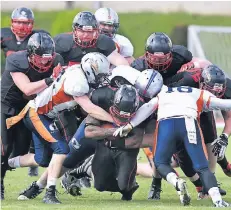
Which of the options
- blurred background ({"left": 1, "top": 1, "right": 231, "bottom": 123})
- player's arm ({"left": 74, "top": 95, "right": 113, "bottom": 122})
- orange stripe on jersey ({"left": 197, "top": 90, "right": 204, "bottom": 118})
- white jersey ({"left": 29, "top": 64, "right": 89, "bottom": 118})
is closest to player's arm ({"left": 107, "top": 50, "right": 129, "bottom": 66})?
white jersey ({"left": 29, "top": 64, "right": 89, "bottom": 118})

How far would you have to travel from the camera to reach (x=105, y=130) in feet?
23.6

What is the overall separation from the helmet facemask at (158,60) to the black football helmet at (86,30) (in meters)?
0.66

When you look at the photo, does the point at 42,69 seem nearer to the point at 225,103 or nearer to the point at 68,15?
the point at 225,103

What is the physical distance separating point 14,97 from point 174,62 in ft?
4.76

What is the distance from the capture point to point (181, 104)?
6.95m

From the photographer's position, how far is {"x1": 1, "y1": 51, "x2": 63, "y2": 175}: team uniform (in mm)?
7605

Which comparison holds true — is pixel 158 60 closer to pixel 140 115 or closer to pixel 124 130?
pixel 140 115

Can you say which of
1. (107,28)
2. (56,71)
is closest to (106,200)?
(56,71)

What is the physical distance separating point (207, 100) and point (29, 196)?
1.71 metres

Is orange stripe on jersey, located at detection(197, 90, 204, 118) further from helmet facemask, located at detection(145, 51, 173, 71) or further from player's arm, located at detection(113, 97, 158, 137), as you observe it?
helmet facemask, located at detection(145, 51, 173, 71)

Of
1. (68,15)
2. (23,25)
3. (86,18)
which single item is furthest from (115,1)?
(86,18)

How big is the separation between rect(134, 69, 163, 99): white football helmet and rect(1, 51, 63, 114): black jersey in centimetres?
79

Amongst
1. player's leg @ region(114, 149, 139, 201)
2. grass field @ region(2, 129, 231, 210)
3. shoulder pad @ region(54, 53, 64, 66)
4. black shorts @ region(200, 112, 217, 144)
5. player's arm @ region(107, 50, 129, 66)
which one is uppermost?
shoulder pad @ region(54, 53, 64, 66)

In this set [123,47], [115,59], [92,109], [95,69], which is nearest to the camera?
[92,109]
